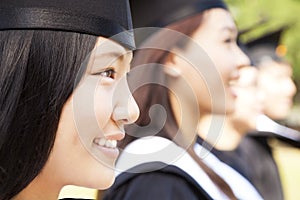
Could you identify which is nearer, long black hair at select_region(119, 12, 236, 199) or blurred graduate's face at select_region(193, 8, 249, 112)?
long black hair at select_region(119, 12, 236, 199)

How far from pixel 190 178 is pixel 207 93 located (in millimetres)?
240

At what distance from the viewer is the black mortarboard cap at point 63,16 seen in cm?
112

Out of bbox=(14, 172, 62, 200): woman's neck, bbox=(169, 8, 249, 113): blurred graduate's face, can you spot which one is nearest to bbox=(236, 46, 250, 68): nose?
bbox=(169, 8, 249, 113): blurred graduate's face

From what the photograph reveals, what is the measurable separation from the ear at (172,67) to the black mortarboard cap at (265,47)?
2117 millimetres

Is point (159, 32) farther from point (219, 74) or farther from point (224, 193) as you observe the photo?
point (224, 193)

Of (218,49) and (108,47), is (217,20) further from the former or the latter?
(108,47)

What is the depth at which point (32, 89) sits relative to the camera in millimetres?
1108

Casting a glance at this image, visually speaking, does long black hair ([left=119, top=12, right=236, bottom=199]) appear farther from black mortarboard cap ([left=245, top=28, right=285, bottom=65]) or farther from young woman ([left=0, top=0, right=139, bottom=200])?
black mortarboard cap ([left=245, top=28, right=285, bottom=65])

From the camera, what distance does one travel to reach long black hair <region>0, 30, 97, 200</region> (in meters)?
1.11

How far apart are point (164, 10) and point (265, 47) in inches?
77.8

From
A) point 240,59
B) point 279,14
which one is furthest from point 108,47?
point 279,14

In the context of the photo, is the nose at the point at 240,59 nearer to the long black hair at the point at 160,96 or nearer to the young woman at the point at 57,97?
the long black hair at the point at 160,96

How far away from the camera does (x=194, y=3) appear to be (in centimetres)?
205

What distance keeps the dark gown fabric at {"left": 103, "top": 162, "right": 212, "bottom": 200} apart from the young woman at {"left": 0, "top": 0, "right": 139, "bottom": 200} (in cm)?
52
